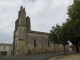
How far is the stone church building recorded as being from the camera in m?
36.3

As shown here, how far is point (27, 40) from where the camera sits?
3725 centimetres

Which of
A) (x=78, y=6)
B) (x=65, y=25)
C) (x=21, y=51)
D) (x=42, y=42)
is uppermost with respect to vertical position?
(x=78, y=6)

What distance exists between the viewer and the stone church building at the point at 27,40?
119 feet

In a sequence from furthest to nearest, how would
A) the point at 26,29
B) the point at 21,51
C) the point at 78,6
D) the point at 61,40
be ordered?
the point at 26,29
the point at 21,51
the point at 61,40
the point at 78,6

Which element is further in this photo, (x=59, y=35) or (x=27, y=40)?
(x=27, y=40)

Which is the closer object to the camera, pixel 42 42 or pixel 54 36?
pixel 54 36

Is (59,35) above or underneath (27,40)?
above

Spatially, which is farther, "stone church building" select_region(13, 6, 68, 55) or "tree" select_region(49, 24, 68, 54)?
"stone church building" select_region(13, 6, 68, 55)

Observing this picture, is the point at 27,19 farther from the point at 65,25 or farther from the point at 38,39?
the point at 65,25

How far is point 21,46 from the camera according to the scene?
36188mm

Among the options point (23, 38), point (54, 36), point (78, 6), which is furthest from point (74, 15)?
point (23, 38)

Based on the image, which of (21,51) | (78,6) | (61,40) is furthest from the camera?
(21,51)

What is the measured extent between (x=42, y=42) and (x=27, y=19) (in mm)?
9179

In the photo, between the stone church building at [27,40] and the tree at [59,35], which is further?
the stone church building at [27,40]
